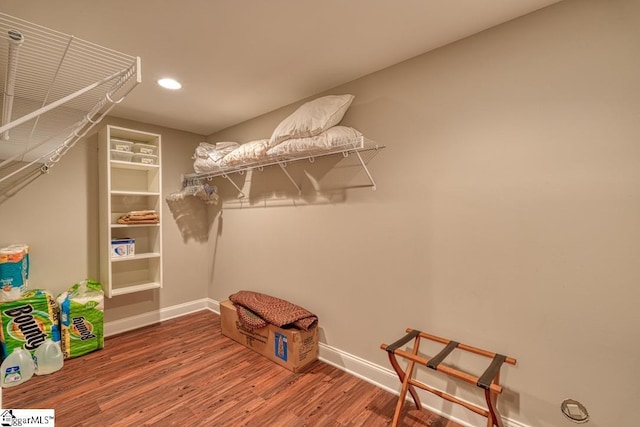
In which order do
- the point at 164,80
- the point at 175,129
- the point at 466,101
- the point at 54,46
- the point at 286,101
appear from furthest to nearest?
the point at 175,129, the point at 286,101, the point at 164,80, the point at 466,101, the point at 54,46

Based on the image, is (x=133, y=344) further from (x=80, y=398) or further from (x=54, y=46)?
(x=54, y=46)

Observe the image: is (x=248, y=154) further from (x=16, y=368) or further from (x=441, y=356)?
(x=16, y=368)

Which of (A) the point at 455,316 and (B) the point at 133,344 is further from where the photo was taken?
(B) the point at 133,344

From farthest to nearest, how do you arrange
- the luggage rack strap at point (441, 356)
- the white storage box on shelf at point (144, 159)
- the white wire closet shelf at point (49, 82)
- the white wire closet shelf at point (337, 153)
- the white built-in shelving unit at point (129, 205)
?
the white storage box on shelf at point (144, 159) < the white built-in shelving unit at point (129, 205) < the white wire closet shelf at point (337, 153) < the luggage rack strap at point (441, 356) < the white wire closet shelf at point (49, 82)

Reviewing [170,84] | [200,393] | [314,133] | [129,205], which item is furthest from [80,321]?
[314,133]

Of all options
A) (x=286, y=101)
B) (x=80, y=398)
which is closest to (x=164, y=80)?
(x=286, y=101)

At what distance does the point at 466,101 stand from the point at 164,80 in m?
2.24

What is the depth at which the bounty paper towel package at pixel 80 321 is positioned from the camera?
2.51m

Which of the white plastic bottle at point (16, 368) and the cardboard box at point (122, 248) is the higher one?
the cardboard box at point (122, 248)

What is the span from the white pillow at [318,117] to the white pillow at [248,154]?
1.17ft

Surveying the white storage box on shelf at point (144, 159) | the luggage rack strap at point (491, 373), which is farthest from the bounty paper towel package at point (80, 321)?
the luggage rack strap at point (491, 373)

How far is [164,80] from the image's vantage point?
7.45 ft

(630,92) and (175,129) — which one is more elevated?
(175,129)

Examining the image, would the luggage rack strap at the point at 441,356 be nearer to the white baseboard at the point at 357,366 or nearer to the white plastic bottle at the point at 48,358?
the white baseboard at the point at 357,366
